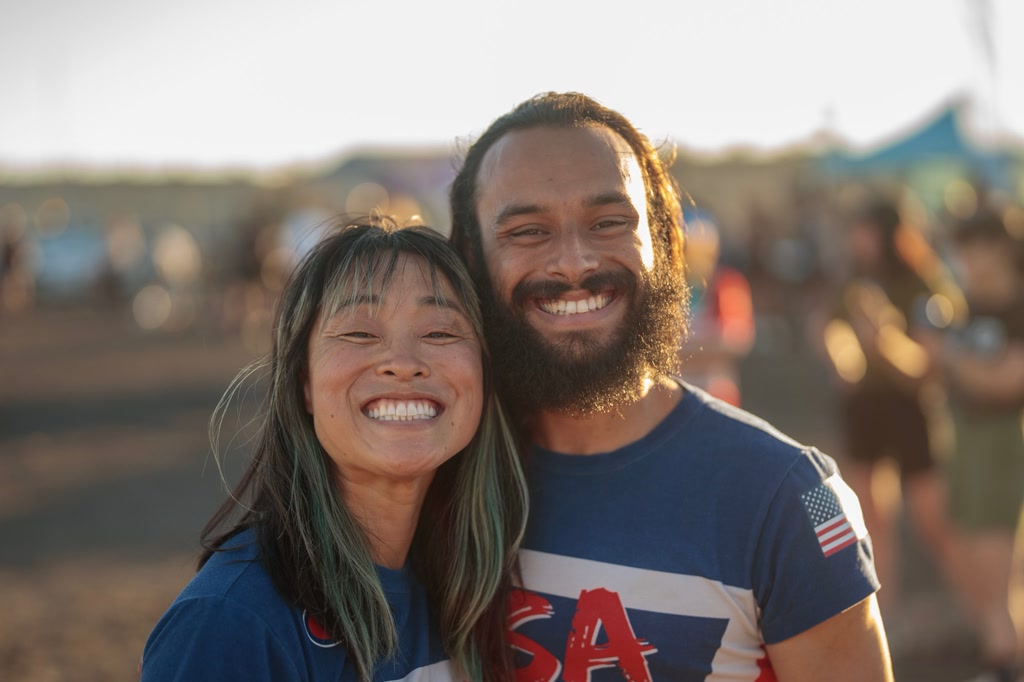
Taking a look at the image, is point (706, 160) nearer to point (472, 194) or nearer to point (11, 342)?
point (11, 342)

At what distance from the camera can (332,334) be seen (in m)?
2.05

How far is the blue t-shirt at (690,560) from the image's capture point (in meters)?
1.89

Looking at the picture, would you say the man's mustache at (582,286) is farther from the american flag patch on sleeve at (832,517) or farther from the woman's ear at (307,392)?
A: the american flag patch on sleeve at (832,517)

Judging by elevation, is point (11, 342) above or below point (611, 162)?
below

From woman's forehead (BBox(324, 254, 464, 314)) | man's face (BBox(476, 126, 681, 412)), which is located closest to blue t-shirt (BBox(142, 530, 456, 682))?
woman's forehead (BBox(324, 254, 464, 314))

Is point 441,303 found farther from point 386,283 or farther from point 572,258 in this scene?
point 572,258

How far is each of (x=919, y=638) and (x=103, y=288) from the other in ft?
71.2

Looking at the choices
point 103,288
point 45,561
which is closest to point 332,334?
point 45,561

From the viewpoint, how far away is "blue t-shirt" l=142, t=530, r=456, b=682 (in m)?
1.64

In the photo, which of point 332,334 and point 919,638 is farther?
point 919,638

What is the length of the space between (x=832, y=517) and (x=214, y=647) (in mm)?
1237

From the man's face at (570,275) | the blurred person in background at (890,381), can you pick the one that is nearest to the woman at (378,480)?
the man's face at (570,275)

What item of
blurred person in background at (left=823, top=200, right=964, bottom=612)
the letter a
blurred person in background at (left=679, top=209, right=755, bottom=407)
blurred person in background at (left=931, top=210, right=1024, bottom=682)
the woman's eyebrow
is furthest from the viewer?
blurred person in background at (left=679, top=209, right=755, bottom=407)

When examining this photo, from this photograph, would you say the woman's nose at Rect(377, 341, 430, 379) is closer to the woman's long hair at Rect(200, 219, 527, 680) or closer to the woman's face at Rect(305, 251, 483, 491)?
the woman's face at Rect(305, 251, 483, 491)
